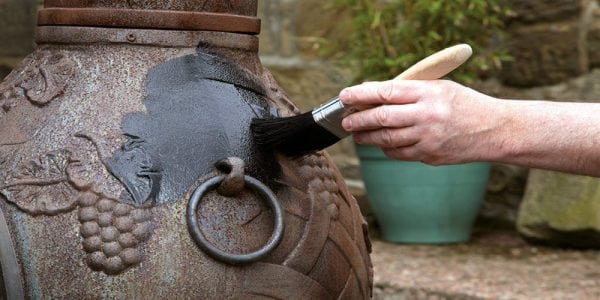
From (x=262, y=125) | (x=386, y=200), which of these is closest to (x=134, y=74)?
(x=262, y=125)

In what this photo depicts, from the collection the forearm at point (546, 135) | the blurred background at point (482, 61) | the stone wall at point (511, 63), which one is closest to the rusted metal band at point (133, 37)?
the forearm at point (546, 135)

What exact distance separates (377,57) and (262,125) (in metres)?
2.32

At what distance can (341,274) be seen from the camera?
5.68 ft

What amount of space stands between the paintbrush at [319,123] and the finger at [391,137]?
0.14 ft

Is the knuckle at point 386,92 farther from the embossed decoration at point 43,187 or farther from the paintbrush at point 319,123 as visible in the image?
the embossed decoration at point 43,187

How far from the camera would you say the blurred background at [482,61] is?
12.1 ft

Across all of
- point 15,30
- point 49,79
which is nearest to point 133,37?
point 49,79

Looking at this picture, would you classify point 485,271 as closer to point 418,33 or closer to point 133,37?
point 418,33

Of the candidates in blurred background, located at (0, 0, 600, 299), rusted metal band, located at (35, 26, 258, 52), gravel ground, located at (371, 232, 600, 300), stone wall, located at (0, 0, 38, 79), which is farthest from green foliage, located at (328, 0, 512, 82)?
rusted metal band, located at (35, 26, 258, 52)

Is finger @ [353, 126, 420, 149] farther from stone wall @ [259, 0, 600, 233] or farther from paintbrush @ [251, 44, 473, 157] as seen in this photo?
stone wall @ [259, 0, 600, 233]

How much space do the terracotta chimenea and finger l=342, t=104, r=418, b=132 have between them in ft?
0.65

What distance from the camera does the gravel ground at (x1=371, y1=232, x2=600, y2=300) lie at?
10.5 feet

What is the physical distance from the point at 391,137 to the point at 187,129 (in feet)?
1.08

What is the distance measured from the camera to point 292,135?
163cm
